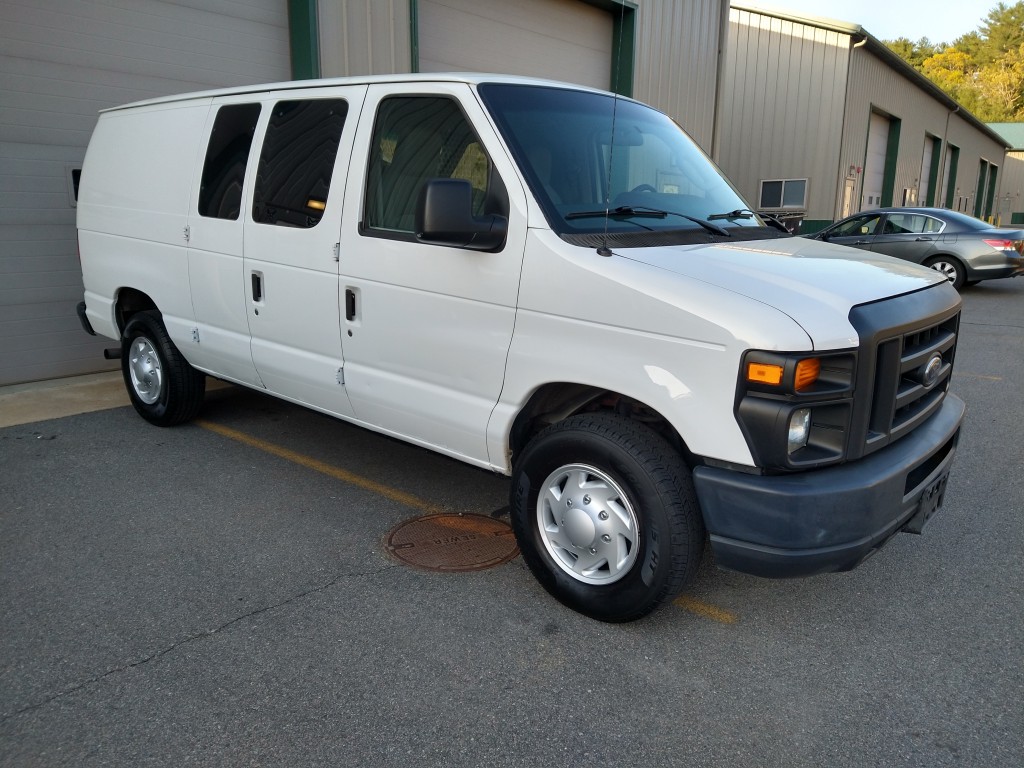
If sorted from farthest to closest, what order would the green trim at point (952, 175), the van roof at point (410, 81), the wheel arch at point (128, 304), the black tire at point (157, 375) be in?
the green trim at point (952, 175) < the wheel arch at point (128, 304) < the black tire at point (157, 375) < the van roof at point (410, 81)

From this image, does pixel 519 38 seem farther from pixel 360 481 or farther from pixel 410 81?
pixel 360 481

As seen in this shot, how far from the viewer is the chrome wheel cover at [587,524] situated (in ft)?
10.5

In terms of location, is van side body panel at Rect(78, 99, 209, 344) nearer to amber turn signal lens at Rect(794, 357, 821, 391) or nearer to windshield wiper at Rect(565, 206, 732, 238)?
windshield wiper at Rect(565, 206, 732, 238)

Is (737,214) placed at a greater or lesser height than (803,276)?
greater

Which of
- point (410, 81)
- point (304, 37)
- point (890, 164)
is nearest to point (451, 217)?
point (410, 81)

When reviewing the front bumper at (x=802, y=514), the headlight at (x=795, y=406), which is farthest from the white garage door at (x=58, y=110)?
the headlight at (x=795, y=406)

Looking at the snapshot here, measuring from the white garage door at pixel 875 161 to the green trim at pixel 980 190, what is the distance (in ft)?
71.6

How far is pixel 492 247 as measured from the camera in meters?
3.39

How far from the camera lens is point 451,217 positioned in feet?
10.6

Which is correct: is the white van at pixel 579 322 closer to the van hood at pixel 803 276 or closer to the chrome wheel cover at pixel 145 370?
the van hood at pixel 803 276

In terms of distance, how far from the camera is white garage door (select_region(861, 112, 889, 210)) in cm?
2641

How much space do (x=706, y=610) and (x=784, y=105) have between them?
2159cm

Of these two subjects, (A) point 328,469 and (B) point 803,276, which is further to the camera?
(A) point 328,469

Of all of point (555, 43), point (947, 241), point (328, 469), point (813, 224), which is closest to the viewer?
point (328, 469)
